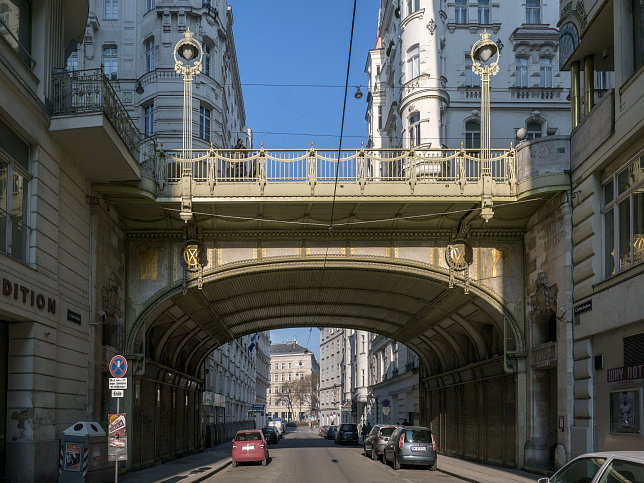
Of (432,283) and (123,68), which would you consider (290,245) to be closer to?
(432,283)

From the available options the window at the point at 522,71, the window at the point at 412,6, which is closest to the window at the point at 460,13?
the window at the point at 412,6

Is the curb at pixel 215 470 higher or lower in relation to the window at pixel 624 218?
lower

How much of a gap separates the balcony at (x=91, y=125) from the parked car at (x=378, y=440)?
56.4ft

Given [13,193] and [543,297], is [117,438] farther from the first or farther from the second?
[543,297]

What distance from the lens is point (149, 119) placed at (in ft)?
126

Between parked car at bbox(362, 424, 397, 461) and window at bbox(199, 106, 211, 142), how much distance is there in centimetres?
1649

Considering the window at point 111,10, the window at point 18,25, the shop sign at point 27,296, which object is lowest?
the shop sign at point 27,296

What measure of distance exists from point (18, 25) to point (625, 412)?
1508 centimetres

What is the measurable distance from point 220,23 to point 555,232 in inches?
1023

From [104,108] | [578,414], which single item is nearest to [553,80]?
[578,414]

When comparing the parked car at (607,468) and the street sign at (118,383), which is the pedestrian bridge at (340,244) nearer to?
the street sign at (118,383)

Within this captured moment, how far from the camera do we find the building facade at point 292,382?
143 meters

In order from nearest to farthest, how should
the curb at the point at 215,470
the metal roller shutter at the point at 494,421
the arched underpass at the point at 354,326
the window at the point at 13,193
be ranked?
Answer: the window at the point at 13,193 < the curb at the point at 215,470 < the arched underpass at the point at 354,326 < the metal roller shutter at the point at 494,421

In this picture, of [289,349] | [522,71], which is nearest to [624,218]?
[522,71]
